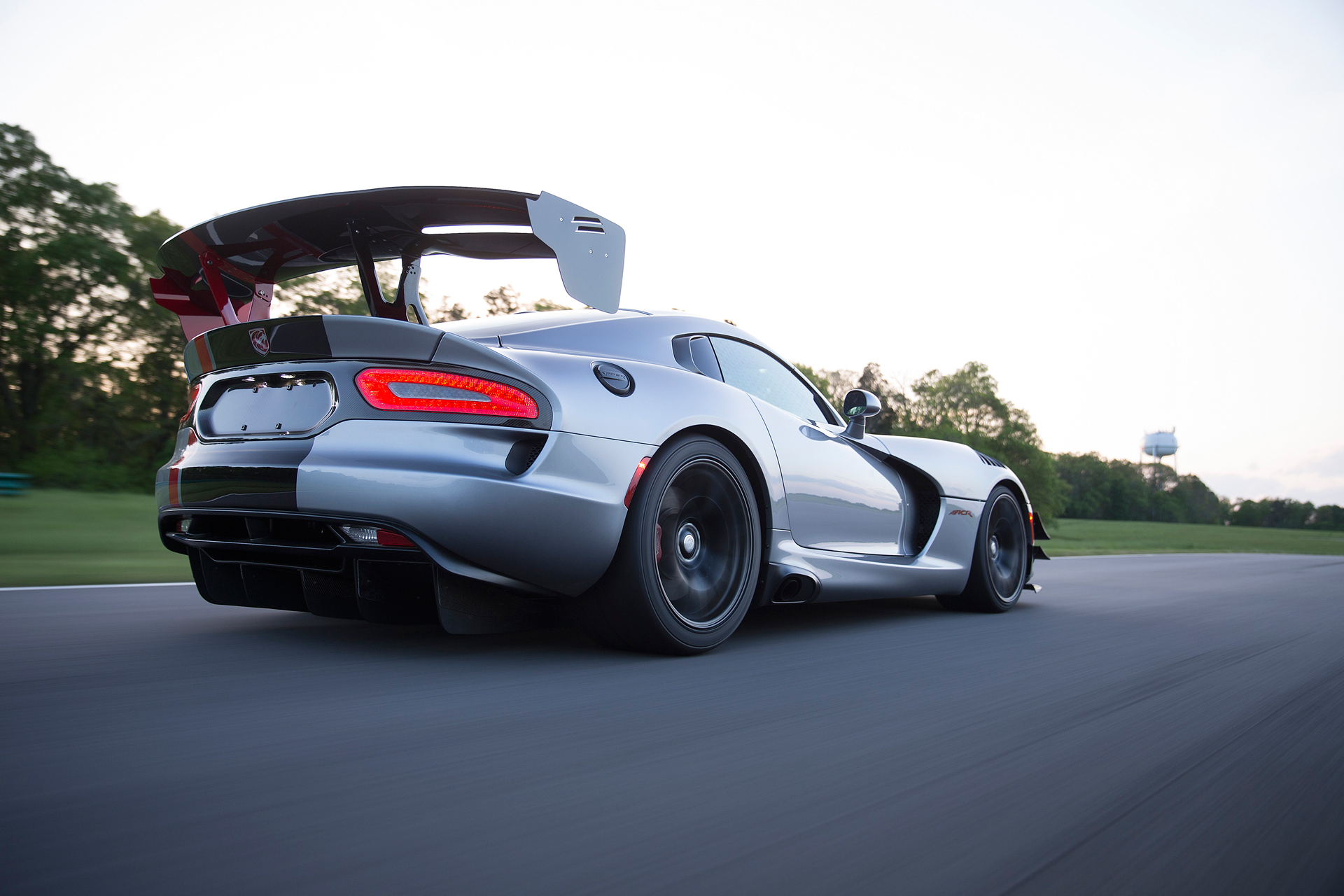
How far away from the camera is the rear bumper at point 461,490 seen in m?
2.62

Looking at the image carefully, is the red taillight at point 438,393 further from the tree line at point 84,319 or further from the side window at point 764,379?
the tree line at point 84,319

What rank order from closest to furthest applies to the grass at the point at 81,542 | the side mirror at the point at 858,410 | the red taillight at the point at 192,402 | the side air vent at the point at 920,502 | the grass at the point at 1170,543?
the red taillight at the point at 192,402 → the side mirror at the point at 858,410 → the side air vent at the point at 920,502 → the grass at the point at 81,542 → the grass at the point at 1170,543

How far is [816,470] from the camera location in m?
3.90

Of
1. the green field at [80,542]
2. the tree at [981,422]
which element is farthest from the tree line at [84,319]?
the tree at [981,422]

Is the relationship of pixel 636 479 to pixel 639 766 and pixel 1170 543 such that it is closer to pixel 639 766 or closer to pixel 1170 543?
pixel 639 766

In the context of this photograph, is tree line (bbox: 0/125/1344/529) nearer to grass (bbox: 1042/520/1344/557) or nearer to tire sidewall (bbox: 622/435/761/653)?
grass (bbox: 1042/520/1344/557)

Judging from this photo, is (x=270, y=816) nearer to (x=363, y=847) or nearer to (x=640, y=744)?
(x=363, y=847)

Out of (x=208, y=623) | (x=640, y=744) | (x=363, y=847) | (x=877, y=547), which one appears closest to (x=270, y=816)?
(x=363, y=847)

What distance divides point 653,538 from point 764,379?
49.1 inches

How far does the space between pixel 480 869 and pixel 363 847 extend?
20 centimetres

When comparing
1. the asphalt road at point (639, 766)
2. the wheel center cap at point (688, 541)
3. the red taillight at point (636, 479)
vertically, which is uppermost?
the red taillight at point (636, 479)

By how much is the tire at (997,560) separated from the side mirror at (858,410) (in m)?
1.08

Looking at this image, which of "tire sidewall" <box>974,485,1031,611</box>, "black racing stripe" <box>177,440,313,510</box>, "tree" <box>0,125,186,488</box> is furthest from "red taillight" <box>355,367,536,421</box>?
"tree" <box>0,125,186,488</box>

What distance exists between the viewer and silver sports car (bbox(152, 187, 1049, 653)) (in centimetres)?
269
